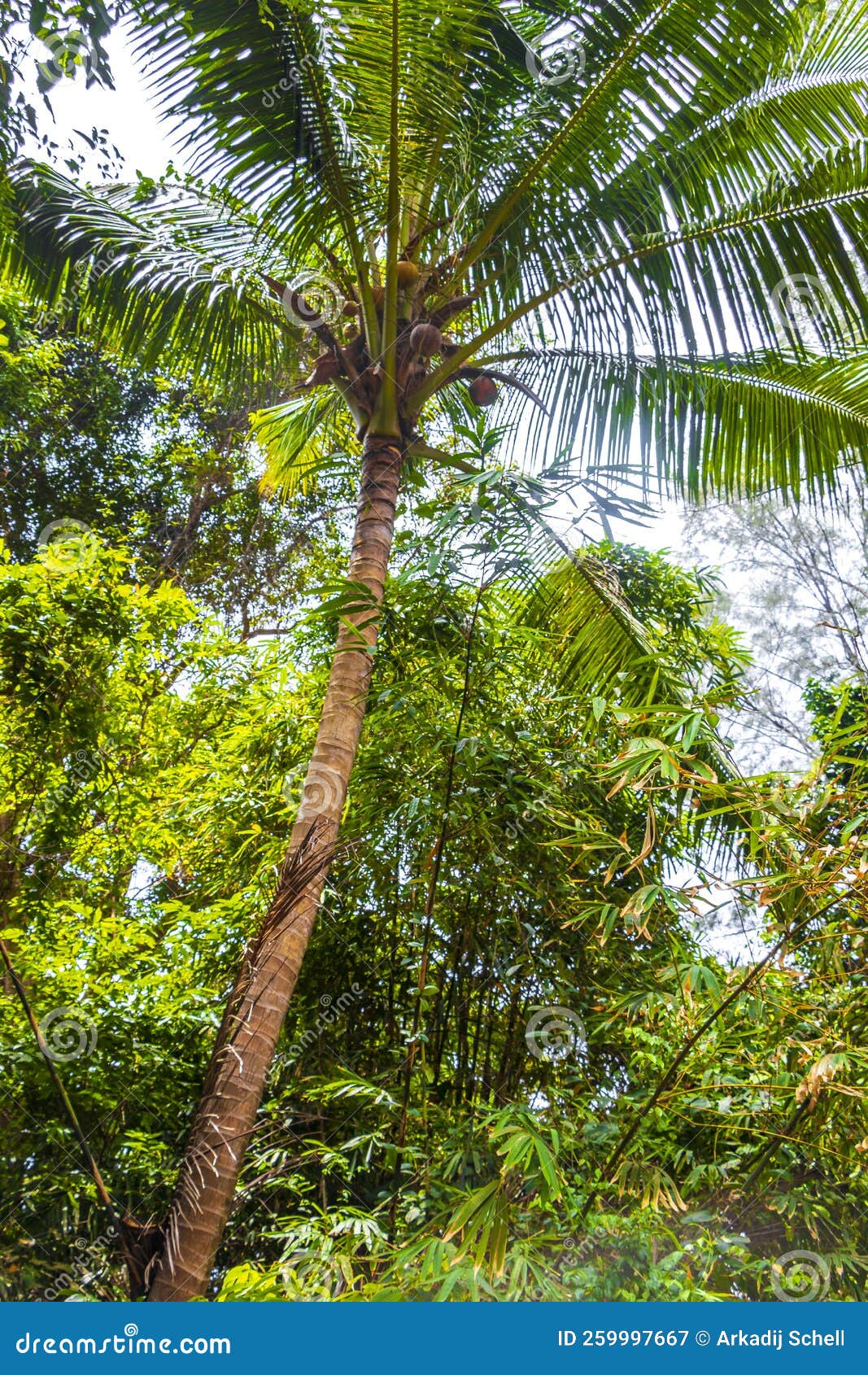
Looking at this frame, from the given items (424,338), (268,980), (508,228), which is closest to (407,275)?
(424,338)

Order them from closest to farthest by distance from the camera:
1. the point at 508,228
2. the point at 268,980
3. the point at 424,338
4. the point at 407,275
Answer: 1. the point at 268,980
2. the point at 424,338
3. the point at 407,275
4. the point at 508,228

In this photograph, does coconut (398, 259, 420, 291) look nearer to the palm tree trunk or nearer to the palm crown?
the palm crown

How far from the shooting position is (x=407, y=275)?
3.49 m

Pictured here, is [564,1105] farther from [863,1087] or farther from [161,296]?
[161,296]

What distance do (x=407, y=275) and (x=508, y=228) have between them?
0.45m

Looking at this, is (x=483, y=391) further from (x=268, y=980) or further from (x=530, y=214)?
(x=268, y=980)

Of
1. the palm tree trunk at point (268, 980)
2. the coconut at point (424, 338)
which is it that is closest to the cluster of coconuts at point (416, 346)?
the coconut at point (424, 338)

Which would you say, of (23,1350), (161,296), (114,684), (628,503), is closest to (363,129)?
(161,296)

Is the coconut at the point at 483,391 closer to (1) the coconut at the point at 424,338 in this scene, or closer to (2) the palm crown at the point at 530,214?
(2) the palm crown at the point at 530,214

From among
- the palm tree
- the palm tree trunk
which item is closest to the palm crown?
the palm tree

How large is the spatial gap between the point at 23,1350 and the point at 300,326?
3331 mm

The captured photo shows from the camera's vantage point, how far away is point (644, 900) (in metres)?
2.14

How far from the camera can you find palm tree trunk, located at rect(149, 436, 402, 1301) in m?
2.23

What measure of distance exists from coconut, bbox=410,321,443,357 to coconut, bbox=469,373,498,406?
0.28 meters
